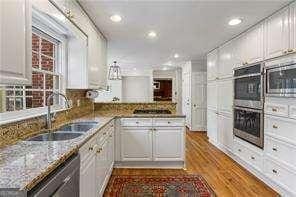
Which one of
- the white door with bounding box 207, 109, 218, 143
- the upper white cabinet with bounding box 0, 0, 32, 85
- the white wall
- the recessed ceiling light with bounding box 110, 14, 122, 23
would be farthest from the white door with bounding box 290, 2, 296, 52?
the white wall

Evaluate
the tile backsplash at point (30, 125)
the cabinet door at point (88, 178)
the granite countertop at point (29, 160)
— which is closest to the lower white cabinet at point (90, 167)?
the cabinet door at point (88, 178)

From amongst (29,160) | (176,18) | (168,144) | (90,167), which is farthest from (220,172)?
(29,160)

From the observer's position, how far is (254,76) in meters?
3.94

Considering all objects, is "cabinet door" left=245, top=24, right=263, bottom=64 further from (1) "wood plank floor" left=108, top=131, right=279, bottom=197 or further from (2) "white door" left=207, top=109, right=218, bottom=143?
(2) "white door" left=207, top=109, right=218, bottom=143

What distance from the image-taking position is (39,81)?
300 centimetres

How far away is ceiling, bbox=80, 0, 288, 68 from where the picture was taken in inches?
124

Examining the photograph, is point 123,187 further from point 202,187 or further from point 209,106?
point 209,106

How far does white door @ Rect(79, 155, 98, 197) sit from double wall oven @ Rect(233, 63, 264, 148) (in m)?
→ 2.43

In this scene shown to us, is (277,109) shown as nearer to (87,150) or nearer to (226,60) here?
(226,60)

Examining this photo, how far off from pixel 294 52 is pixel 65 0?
2.52 meters

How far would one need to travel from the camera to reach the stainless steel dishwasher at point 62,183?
120 centimetres

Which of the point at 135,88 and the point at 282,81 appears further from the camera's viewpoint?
the point at 135,88

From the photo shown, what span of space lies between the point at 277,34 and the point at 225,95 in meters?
2.14

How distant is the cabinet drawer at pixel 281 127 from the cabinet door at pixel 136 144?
1.77m
